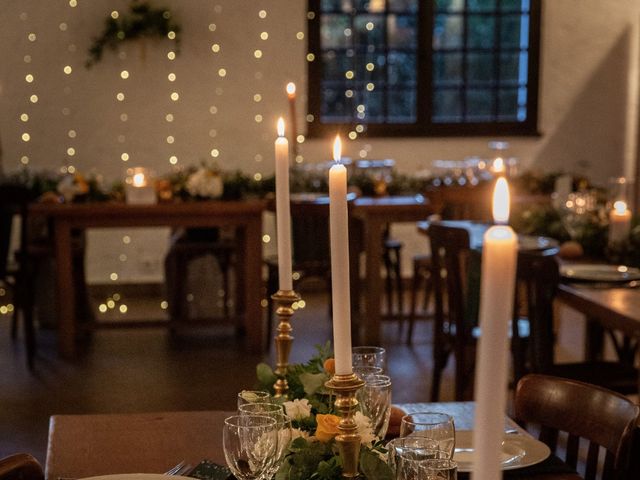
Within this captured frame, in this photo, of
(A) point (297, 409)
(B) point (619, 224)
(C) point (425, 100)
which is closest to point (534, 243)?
(B) point (619, 224)

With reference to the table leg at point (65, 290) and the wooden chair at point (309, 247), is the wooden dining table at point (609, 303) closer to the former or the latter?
the wooden chair at point (309, 247)

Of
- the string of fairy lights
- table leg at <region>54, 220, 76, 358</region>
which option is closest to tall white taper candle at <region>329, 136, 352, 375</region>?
table leg at <region>54, 220, 76, 358</region>

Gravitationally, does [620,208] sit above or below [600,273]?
above

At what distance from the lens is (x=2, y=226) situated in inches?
194

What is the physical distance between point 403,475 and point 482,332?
0.61 metres

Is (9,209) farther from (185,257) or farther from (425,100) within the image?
(425,100)

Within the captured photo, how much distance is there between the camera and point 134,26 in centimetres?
742

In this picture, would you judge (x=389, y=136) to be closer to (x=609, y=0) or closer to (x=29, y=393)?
(x=609, y=0)

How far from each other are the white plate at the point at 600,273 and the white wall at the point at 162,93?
4.29 m

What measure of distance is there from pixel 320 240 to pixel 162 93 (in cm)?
283

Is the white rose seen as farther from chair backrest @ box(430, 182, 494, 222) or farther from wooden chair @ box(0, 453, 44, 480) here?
chair backrest @ box(430, 182, 494, 222)

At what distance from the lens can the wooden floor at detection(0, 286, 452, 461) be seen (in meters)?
4.29

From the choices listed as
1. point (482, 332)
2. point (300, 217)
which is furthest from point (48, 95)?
point (482, 332)

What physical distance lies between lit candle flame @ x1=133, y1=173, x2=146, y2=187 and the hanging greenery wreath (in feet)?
8.56
